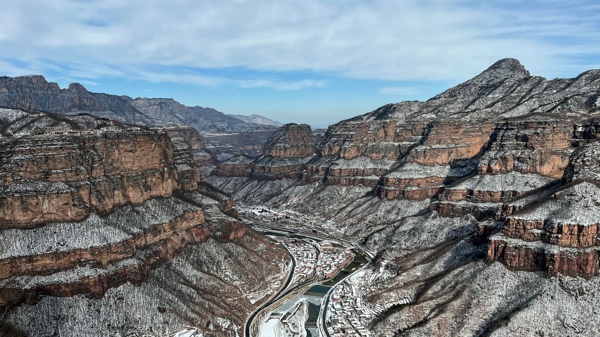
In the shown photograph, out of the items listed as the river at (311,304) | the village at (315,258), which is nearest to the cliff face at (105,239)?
the river at (311,304)

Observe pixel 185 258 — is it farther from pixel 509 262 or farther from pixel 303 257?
pixel 509 262

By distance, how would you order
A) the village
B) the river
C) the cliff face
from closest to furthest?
the cliff face → the river → the village

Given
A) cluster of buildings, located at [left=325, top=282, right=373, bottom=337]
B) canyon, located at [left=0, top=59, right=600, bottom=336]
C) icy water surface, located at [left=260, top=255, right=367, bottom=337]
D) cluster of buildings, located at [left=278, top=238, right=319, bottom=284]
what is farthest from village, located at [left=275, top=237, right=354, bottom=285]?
cluster of buildings, located at [left=325, top=282, right=373, bottom=337]

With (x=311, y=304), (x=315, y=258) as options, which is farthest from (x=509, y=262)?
(x=315, y=258)

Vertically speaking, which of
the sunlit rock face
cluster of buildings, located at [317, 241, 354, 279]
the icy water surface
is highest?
the sunlit rock face

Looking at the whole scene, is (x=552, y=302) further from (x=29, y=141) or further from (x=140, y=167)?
(x=29, y=141)

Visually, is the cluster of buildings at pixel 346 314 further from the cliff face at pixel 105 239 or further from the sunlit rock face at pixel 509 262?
the cliff face at pixel 105 239

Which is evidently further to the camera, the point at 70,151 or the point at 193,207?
the point at 193,207

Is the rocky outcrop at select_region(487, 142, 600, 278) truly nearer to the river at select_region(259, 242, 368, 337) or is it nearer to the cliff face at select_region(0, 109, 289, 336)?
the river at select_region(259, 242, 368, 337)

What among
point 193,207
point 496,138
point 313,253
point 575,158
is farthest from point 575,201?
point 193,207
